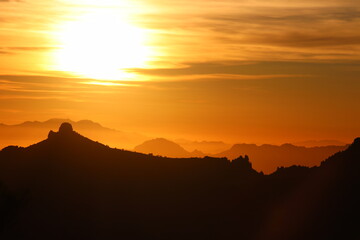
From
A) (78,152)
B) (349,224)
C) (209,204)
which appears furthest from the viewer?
(78,152)

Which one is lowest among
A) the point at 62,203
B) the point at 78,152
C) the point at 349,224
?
the point at 349,224

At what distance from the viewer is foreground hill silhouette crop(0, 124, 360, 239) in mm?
146750

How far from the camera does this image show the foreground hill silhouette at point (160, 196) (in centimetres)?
14675

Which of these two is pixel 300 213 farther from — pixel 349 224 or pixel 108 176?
pixel 108 176

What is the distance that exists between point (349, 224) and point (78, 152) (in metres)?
71.2

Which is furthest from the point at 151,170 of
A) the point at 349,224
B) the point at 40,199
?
the point at 349,224

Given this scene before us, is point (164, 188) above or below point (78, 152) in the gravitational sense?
below

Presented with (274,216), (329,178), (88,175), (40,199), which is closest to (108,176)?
(88,175)

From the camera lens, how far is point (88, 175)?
16425 cm

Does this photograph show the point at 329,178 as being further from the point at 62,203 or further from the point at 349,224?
the point at 62,203

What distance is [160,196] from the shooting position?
161375mm

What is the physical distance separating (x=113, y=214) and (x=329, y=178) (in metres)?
50.8

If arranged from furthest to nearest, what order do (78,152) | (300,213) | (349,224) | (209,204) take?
(78,152) → (209,204) → (300,213) → (349,224)

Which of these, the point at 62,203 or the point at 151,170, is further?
the point at 151,170
